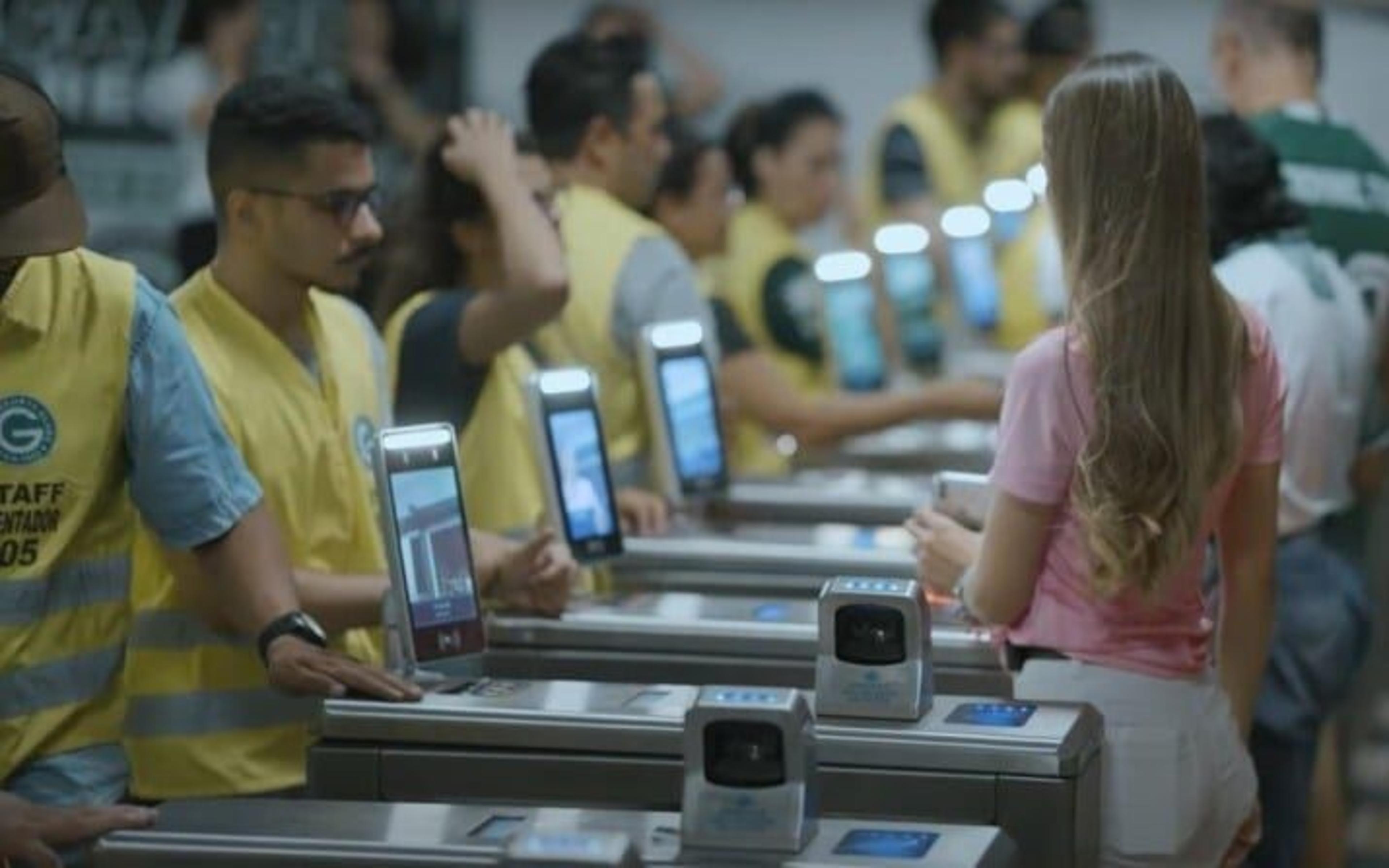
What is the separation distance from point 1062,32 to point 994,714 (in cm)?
599

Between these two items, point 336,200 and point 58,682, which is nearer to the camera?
point 58,682

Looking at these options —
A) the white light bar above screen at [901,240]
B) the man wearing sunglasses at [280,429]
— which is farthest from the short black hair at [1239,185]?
the white light bar above screen at [901,240]

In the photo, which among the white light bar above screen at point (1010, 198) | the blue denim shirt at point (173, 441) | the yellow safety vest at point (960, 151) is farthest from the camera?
the yellow safety vest at point (960, 151)

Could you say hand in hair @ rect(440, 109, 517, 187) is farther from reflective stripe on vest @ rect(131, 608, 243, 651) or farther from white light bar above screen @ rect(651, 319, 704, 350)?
reflective stripe on vest @ rect(131, 608, 243, 651)

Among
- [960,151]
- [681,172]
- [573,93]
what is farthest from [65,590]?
[960,151]

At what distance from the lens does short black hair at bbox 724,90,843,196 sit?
7906 mm

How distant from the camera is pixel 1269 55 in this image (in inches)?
232

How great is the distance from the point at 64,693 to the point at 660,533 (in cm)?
170

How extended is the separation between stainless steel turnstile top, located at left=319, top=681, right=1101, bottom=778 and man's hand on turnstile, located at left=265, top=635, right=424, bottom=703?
0.06 feet

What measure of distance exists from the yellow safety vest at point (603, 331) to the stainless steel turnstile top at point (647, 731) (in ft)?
5.62

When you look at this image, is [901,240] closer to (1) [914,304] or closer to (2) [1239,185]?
(1) [914,304]

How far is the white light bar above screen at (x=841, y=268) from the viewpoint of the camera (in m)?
7.57

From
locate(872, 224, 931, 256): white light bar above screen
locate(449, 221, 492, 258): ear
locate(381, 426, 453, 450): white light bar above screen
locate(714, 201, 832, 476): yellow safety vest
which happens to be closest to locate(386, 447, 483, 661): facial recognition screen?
locate(381, 426, 453, 450): white light bar above screen

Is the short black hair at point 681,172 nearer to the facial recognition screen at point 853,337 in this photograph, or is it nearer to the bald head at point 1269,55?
the facial recognition screen at point 853,337
